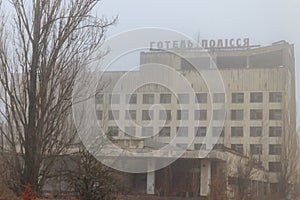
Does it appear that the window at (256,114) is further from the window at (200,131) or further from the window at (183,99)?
the window at (183,99)

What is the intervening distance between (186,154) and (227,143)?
2611 centimetres

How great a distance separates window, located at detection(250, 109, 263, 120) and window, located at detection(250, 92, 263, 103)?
112 cm

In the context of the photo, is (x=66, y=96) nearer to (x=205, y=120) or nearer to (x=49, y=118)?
(x=49, y=118)

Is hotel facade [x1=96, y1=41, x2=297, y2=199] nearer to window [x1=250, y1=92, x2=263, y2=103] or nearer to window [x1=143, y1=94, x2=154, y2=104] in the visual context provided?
window [x1=143, y1=94, x2=154, y2=104]

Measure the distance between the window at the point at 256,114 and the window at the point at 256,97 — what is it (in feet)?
3.68

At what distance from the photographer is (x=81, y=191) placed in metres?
16.1

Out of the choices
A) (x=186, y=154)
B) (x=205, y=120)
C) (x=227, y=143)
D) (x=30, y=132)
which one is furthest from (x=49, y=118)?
(x=227, y=143)


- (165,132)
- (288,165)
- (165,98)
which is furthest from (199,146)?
(288,165)

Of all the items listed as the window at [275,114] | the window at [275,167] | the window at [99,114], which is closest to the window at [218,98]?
the window at [275,167]

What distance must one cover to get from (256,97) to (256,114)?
6.89ft

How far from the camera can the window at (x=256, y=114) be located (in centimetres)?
6606

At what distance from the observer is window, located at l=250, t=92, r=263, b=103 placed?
65688 mm

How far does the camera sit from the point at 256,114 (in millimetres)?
66312

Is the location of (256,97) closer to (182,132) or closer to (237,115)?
(237,115)
